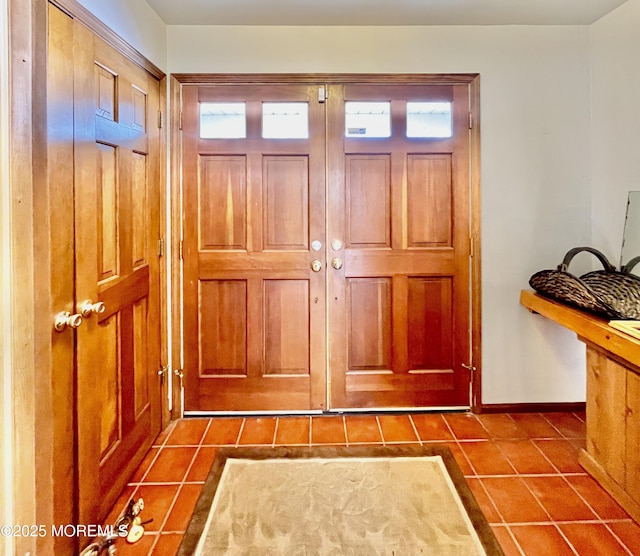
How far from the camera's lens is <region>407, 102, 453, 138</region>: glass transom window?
8.52ft

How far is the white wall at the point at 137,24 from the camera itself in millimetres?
1764

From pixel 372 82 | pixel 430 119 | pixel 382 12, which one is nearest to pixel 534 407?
pixel 430 119

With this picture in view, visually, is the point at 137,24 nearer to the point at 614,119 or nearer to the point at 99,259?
the point at 99,259

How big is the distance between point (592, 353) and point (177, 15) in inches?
108

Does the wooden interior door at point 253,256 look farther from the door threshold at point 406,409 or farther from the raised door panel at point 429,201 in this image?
the raised door panel at point 429,201

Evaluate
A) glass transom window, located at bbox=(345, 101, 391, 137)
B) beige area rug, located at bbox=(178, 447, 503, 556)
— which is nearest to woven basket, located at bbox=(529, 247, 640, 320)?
beige area rug, located at bbox=(178, 447, 503, 556)

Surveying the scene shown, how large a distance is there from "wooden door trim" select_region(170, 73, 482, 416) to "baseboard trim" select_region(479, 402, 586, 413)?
335mm

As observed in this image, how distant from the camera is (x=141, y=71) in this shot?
2164mm

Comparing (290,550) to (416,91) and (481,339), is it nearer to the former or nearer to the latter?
(481,339)

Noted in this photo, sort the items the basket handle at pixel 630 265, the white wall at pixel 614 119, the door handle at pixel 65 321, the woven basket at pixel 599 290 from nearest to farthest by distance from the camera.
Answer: the door handle at pixel 65 321
the woven basket at pixel 599 290
the basket handle at pixel 630 265
the white wall at pixel 614 119

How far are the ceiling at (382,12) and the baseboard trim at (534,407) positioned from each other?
2.25 m

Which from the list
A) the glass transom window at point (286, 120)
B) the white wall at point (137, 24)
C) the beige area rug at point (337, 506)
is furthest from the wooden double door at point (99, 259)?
the glass transom window at point (286, 120)

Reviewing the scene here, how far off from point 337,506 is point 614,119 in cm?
249

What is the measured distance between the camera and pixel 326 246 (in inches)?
103
